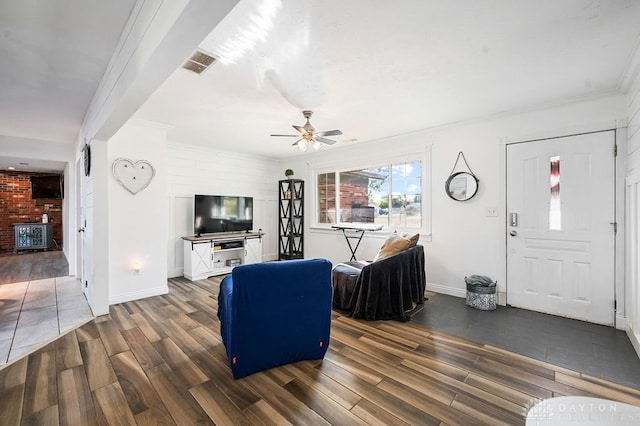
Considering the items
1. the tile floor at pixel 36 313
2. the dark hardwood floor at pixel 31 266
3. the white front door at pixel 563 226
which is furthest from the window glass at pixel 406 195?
the dark hardwood floor at pixel 31 266

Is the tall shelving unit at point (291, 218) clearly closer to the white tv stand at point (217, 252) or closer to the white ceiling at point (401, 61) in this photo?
the white tv stand at point (217, 252)

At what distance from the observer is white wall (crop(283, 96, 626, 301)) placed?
124 inches

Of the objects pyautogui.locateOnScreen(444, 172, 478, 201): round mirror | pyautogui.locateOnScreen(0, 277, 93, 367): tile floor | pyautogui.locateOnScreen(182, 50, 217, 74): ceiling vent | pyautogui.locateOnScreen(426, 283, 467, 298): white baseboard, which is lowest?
pyautogui.locateOnScreen(0, 277, 93, 367): tile floor

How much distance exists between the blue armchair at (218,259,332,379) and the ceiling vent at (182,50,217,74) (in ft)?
5.44

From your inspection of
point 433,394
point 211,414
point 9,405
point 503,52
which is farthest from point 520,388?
point 9,405

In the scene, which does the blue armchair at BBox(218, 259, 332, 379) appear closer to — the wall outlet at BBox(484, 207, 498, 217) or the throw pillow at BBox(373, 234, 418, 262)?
the throw pillow at BBox(373, 234, 418, 262)

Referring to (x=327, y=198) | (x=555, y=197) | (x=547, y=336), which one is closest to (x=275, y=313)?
(x=547, y=336)

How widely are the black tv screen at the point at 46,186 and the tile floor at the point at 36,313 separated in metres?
4.73

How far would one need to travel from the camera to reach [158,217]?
13.4ft

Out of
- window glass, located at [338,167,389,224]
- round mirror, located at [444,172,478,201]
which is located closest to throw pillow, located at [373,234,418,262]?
round mirror, located at [444,172,478,201]

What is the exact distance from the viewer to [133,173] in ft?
12.6

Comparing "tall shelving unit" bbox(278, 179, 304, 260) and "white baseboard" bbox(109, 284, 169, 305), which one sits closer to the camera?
"white baseboard" bbox(109, 284, 169, 305)

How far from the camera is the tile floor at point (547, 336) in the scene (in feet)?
7.32

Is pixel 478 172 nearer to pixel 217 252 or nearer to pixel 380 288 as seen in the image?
pixel 380 288
